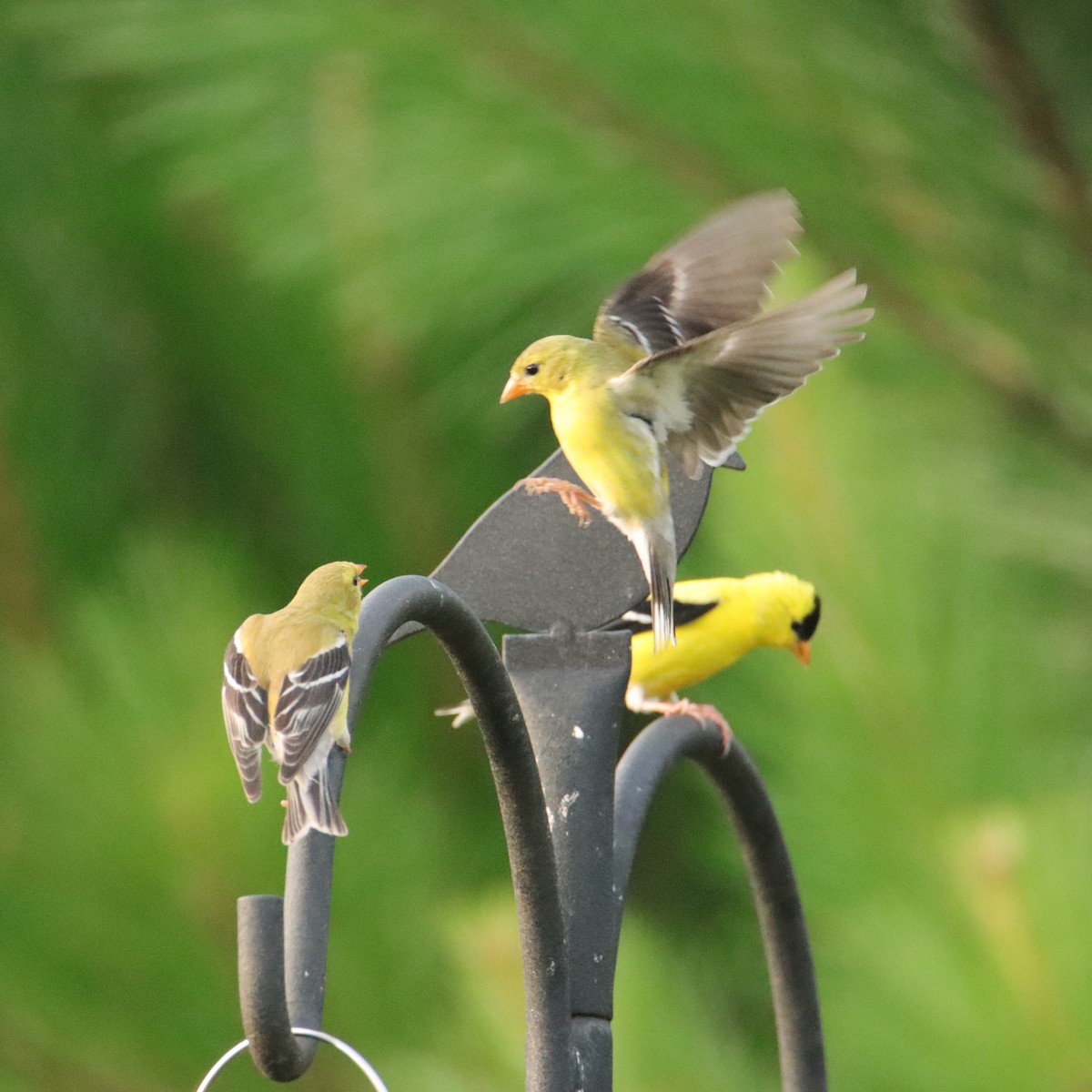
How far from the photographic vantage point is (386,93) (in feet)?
9.12

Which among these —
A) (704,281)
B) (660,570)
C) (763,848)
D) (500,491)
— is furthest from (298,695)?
(500,491)

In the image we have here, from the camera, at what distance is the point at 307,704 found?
1668 mm

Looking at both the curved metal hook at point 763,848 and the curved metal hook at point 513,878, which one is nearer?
the curved metal hook at point 513,878

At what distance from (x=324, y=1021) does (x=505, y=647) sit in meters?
1.28

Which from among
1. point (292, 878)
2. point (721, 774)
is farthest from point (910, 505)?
point (292, 878)

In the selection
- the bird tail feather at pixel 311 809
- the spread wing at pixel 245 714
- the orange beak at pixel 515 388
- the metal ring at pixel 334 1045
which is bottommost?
the metal ring at pixel 334 1045

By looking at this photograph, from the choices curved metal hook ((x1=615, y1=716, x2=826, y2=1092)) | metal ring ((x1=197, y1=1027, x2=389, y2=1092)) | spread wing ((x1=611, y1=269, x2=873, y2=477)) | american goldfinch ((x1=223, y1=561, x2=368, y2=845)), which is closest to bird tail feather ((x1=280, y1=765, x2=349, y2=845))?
american goldfinch ((x1=223, y1=561, x2=368, y2=845))

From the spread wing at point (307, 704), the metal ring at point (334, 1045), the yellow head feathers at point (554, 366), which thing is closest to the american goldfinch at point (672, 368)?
the yellow head feathers at point (554, 366)

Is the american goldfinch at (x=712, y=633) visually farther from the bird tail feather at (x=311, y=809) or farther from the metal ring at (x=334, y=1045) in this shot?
the metal ring at (x=334, y=1045)

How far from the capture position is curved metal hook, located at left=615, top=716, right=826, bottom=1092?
1953mm

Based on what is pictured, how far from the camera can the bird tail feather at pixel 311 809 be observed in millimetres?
1583

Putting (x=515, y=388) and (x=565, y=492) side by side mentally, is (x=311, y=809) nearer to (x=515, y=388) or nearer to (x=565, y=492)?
(x=565, y=492)

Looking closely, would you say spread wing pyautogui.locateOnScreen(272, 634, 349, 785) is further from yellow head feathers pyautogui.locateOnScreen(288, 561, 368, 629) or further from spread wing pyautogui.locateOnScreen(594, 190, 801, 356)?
spread wing pyautogui.locateOnScreen(594, 190, 801, 356)

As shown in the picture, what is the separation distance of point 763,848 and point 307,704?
0.66 meters
